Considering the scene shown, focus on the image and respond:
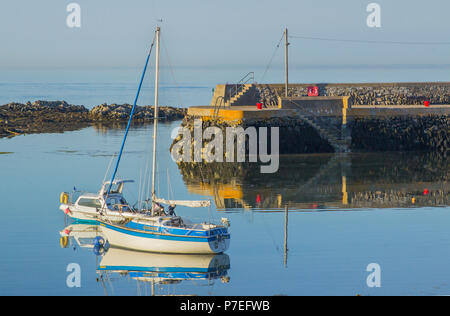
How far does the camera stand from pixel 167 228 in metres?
23.3

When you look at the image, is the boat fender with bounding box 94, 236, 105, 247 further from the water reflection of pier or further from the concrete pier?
the concrete pier

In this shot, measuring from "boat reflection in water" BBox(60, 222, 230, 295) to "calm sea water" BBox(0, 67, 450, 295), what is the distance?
0.09 m

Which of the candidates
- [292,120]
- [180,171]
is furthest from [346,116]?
[180,171]


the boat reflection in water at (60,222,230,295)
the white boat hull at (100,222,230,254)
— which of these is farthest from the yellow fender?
the white boat hull at (100,222,230,254)

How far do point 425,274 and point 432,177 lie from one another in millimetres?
18330

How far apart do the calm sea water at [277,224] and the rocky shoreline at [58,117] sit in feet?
57.6

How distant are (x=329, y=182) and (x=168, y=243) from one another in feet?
49.3

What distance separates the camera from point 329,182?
121ft

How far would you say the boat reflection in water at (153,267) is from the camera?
2069 cm

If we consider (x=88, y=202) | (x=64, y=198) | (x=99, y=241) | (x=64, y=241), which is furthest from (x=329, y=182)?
(x=64, y=241)

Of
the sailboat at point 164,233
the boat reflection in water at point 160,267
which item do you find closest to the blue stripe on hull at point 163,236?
the sailboat at point 164,233

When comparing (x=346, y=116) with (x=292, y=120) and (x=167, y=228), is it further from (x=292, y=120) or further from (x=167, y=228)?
(x=167, y=228)

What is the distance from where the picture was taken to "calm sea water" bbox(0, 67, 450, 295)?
20.4 m

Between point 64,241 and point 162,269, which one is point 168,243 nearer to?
point 162,269
